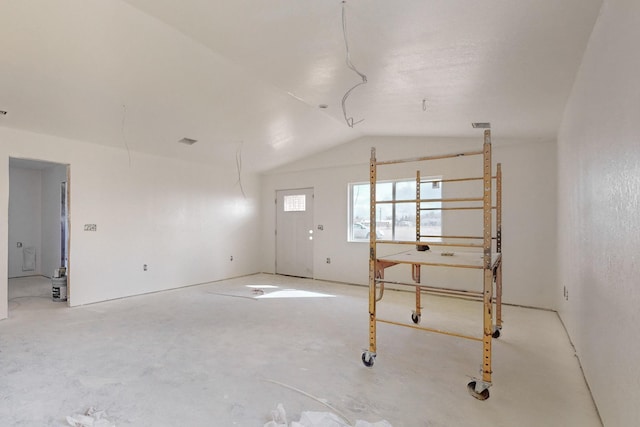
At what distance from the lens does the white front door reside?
6816 millimetres

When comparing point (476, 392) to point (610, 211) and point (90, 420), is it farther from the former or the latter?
point (90, 420)

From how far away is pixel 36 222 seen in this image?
7055mm

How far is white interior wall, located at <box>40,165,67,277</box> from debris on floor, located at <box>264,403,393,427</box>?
21.8 ft

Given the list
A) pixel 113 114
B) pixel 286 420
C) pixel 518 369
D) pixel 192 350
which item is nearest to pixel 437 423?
pixel 286 420

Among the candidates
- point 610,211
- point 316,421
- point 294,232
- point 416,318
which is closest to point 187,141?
point 294,232

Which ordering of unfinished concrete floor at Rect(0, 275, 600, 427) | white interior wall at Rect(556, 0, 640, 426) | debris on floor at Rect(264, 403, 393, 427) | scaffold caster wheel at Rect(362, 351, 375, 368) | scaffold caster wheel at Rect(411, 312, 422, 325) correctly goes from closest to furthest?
1. white interior wall at Rect(556, 0, 640, 426)
2. debris on floor at Rect(264, 403, 393, 427)
3. unfinished concrete floor at Rect(0, 275, 600, 427)
4. scaffold caster wheel at Rect(362, 351, 375, 368)
5. scaffold caster wheel at Rect(411, 312, 422, 325)

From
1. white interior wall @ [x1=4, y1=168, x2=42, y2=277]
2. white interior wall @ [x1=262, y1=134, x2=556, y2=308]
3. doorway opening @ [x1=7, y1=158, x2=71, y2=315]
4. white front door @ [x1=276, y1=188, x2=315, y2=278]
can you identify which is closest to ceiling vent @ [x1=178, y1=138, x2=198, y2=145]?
white interior wall @ [x1=262, y1=134, x2=556, y2=308]

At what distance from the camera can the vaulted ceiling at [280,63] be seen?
202cm

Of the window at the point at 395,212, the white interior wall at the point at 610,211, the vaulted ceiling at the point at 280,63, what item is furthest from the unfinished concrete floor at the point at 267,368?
the vaulted ceiling at the point at 280,63

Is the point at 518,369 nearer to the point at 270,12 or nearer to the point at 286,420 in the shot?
the point at 286,420

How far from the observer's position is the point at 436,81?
2852mm

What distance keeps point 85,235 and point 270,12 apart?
419cm

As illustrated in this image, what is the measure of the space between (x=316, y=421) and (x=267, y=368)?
0.85m

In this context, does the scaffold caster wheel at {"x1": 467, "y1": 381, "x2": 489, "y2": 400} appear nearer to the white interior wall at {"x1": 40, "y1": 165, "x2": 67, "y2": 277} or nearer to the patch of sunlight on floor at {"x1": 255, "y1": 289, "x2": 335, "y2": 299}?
the patch of sunlight on floor at {"x1": 255, "y1": 289, "x2": 335, "y2": 299}
